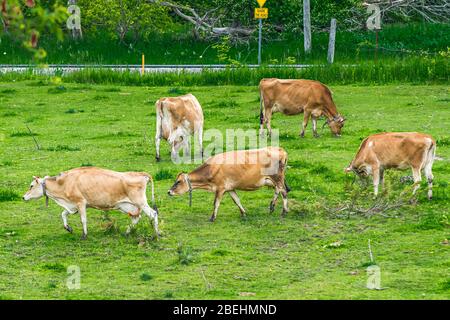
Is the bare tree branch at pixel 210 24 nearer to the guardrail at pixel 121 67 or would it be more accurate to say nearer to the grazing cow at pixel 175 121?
the guardrail at pixel 121 67

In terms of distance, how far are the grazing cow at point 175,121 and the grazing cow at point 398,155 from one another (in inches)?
186

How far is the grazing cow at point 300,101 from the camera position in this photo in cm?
2420

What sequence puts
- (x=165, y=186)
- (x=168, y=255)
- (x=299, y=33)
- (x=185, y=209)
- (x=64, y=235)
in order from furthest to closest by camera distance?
(x=299, y=33), (x=165, y=186), (x=185, y=209), (x=64, y=235), (x=168, y=255)

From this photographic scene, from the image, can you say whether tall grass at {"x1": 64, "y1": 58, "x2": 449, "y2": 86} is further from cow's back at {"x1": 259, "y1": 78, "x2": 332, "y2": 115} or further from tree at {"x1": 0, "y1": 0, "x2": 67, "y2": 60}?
tree at {"x1": 0, "y1": 0, "x2": 67, "y2": 60}

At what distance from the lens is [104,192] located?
52.7 ft

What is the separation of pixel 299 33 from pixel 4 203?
931 inches

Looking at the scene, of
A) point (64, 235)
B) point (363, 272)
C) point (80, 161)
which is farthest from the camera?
point (80, 161)

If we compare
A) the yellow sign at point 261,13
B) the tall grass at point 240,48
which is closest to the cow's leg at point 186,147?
the yellow sign at point 261,13

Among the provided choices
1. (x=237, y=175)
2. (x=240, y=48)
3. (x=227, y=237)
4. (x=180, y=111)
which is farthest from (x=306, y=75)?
(x=227, y=237)

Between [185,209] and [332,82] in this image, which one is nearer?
[185,209]

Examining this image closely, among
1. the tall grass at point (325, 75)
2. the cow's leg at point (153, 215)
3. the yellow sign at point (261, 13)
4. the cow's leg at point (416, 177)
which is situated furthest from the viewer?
the yellow sign at point (261, 13)

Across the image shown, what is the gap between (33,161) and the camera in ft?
73.2
